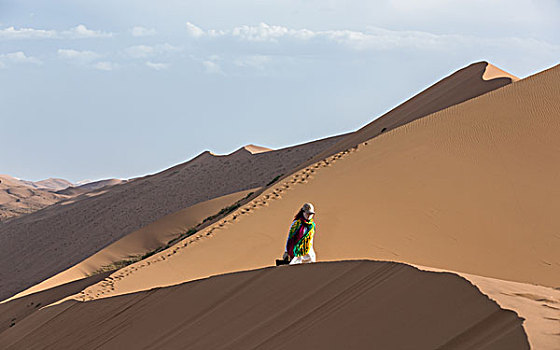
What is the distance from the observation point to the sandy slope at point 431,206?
10180mm

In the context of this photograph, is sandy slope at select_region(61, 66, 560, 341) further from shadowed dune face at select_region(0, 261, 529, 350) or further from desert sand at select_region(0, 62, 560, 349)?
shadowed dune face at select_region(0, 261, 529, 350)

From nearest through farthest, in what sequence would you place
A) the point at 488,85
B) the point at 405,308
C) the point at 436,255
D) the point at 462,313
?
the point at 462,313
the point at 405,308
the point at 436,255
the point at 488,85

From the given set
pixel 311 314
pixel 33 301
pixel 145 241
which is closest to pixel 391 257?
pixel 311 314

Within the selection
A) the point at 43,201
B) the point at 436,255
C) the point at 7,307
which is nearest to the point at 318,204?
the point at 436,255

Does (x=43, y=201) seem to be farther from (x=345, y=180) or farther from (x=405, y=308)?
(x=405, y=308)

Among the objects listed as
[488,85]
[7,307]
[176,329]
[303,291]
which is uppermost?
[488,85]

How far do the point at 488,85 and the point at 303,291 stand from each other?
19.4m

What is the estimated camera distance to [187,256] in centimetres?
1315

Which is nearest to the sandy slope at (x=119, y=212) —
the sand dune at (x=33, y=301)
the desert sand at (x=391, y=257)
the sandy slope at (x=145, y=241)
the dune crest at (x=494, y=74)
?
the sandy slope at (x=145, y=241)

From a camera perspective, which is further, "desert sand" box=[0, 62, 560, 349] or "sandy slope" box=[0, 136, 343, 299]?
"sandy slope" box=[0, 136, 343, 299]

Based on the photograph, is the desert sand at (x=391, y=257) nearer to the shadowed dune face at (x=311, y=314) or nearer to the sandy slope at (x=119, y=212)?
the shadowed dune face at (x=311, y=314)

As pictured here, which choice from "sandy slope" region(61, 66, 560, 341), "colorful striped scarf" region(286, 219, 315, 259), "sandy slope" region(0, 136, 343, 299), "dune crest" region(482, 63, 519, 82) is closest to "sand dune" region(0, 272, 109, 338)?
"sandy slope" region(61, 66, 560, 341)

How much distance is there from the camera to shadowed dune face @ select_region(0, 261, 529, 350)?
13.8 ft

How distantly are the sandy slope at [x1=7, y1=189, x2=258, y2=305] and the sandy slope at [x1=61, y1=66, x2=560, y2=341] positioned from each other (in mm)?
9438
